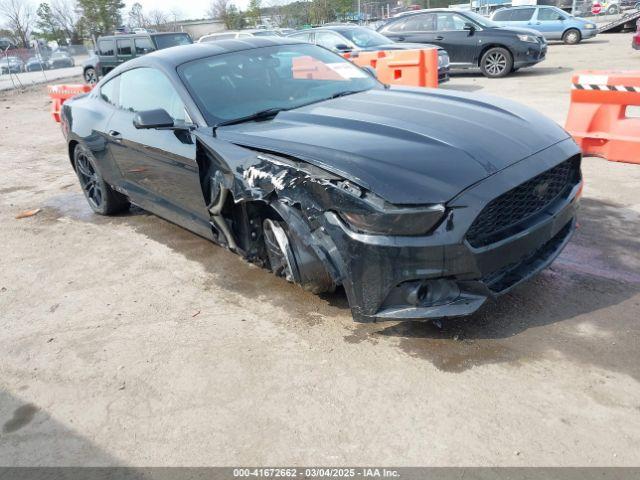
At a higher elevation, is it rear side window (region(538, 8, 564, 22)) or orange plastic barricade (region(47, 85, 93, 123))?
orange plastic barricade (region(47, 85, 93, 123))

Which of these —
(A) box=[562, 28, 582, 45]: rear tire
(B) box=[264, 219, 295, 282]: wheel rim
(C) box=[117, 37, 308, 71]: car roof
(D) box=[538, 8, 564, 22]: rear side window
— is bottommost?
(A) box=[562, 28, 582, 45]: rear tire

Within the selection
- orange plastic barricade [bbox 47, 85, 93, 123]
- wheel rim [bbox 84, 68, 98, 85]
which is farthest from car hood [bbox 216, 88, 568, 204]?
wheel rim [bbox 84, 68, 98, 85]

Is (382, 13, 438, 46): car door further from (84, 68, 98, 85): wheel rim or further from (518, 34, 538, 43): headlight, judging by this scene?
(84, 68, 98, 85): wheel rim

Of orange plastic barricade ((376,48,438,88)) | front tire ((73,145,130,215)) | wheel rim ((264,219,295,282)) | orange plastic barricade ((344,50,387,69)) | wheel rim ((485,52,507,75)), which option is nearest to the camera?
wheel rim ((264,219,295,282))

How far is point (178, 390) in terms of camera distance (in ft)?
9.10

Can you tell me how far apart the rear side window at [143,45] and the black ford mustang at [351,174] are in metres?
12.2

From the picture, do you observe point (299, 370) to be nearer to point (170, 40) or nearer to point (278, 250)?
point (278, 250)

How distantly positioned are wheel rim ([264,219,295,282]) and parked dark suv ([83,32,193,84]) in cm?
1368

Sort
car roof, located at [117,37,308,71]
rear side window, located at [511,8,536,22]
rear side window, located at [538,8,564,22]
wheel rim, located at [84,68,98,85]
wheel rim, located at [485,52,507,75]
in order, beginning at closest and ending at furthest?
car roof, located at [117,37,308,71] → wheel rim, located at [485,52,507,75] → wheel rim, located at [84,68,98,85] → rear side window, located at [511,8,536,22] → rear side window, located at [538,8,564,22]

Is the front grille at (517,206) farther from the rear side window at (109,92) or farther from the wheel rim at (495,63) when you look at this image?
the wheel rim at (495,63)

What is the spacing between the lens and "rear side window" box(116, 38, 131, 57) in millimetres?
16031

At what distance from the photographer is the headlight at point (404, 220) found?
2.52 m

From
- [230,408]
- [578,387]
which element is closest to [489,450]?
[578,387]

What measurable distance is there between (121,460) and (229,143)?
192cm
